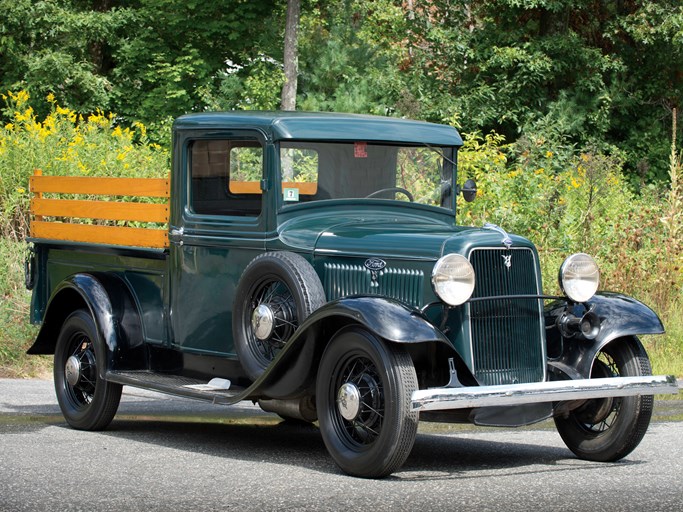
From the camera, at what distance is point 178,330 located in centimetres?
791

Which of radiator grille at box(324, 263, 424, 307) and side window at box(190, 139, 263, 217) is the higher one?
side window at box(190, 139, 263, 217)

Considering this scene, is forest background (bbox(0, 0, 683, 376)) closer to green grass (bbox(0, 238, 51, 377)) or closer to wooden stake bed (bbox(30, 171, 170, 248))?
green grass (bbox(0, 238, 51, 377))

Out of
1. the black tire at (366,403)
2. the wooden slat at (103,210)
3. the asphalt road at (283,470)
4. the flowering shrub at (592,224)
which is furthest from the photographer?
the flowering shrub at (592,224)

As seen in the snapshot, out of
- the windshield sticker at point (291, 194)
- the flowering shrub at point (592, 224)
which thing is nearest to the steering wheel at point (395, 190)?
the windshield sticker at point (291, 194)

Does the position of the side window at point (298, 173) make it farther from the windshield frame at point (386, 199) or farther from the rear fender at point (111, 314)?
the rear fender at point (111, 314)

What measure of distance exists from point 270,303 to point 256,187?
0.94 m

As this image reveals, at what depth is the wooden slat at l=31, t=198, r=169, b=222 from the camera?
8234 mm

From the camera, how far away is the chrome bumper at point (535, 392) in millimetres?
5902

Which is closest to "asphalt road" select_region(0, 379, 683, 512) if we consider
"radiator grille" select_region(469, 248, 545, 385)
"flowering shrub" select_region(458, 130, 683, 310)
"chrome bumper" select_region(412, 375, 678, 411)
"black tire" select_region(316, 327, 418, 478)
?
"black tire" select_region(316, 327, 418, 478)

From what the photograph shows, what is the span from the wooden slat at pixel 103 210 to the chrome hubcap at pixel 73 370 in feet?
3.41

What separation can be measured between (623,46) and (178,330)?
64.6ft

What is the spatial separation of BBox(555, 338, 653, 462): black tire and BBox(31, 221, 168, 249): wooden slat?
290 centimetres

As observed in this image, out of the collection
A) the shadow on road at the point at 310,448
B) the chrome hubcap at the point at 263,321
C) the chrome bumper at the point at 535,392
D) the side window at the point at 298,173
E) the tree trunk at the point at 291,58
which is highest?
the tree trunk at the point at 291,58

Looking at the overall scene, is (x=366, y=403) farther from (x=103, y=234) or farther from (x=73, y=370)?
(x=103, y=234)
